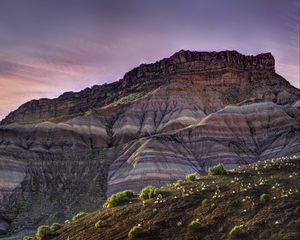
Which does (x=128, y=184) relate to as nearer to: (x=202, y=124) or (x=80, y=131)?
(x=202, y=124)

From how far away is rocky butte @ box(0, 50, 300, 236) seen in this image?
4702 inches

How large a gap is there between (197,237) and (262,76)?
15624cm

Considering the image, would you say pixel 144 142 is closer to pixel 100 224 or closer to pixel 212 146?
pixel 212 146

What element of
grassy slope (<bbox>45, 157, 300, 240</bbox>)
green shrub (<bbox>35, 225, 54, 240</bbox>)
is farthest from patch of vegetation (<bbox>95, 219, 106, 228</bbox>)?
green shrub (<bbox>35, 225, 54, 240</bbox>)

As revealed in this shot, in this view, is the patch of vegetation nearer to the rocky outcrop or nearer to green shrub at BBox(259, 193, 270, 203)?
green shrub at BBox(259, 193, 270, 203)

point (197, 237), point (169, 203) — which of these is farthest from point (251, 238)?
point (169, 203)

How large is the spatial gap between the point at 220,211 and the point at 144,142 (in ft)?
317

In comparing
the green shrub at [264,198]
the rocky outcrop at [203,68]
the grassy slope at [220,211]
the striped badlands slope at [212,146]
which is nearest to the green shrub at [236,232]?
the grassy slope at [220,211]

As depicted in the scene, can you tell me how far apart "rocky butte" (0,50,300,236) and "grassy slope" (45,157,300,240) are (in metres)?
72.8

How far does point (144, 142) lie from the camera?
431 ft

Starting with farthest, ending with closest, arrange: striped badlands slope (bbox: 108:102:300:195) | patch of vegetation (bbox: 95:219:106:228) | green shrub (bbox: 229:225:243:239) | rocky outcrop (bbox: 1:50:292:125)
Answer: rocky outcrop (bbox: 1:50:292:125)
striped badlands slope (bbox: 108:102:300:195)
patch of vegetation (bbox: 95:219:106:228)
green shrub (bbox: 229:225:243:239)

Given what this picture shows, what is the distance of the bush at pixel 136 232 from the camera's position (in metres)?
34.6

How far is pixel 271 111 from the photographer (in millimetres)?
139625

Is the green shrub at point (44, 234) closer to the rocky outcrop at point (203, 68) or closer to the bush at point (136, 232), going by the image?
the bush at point (136, 232)
